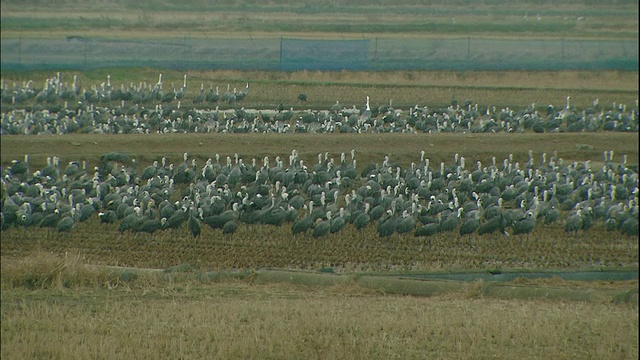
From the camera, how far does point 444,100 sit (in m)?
17.1

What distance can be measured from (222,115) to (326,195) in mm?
2297

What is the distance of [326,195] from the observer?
58.8 ft

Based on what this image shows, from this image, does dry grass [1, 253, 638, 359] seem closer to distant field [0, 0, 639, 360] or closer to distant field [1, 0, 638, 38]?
distant field [0, 0, 639, 360]

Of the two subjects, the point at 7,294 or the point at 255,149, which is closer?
the point at 7,294

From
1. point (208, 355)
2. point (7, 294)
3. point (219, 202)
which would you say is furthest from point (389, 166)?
point (208, 355)

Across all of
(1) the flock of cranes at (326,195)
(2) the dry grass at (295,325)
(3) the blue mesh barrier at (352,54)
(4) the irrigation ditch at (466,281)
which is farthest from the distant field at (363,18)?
(2) the dry grass at (295,325)

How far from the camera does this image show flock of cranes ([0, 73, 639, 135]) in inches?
668

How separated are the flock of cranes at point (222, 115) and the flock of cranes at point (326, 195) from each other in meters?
0.68

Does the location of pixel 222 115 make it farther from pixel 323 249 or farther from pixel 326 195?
pixel 323 249

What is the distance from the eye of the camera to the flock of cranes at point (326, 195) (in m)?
16.8

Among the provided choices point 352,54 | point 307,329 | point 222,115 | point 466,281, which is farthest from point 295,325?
point 222,115

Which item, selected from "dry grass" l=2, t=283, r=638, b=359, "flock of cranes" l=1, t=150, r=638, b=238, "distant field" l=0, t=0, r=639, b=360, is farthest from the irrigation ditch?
"flock of cranes" l=1, t=150, r=638, b=238

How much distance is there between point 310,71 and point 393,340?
6.67 meters

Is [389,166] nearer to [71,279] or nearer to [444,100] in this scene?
[444,100]
